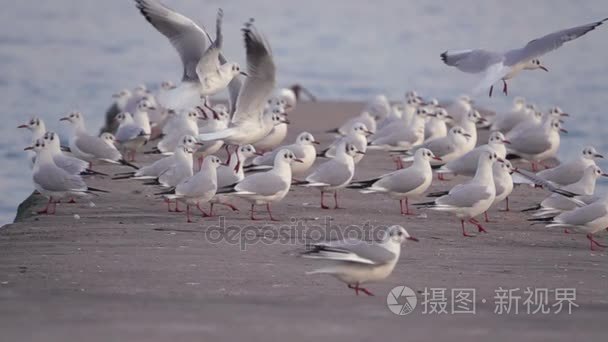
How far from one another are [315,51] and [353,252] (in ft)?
76.0

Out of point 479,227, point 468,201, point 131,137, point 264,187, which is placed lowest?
point 479,227

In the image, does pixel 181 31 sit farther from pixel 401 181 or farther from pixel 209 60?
pixel 401 181

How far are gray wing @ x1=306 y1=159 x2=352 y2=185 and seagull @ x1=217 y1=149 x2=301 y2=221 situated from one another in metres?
0.47

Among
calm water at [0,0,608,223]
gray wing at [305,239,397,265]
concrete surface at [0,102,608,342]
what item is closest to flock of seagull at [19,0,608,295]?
concrete surface at [0,102,608,342]

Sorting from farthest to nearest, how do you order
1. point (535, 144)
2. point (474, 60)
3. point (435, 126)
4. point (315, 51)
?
point (315, 51) → point (435, 126) → point (535, 144) → point (474, 60)

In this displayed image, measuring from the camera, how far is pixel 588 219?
31.4 feet

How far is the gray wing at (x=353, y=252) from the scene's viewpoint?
22.9ft

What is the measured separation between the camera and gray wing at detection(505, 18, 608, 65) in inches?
401

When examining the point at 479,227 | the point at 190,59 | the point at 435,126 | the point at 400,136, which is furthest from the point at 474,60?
the point at 435,126

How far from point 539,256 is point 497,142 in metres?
3.34

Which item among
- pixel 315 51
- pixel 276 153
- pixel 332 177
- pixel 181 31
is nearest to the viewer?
pixel 332 177

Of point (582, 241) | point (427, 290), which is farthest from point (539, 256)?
point (427, 290)

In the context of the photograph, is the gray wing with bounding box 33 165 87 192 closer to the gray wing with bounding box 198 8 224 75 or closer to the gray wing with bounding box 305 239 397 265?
the gray wing with bounding box 198 8 224 75

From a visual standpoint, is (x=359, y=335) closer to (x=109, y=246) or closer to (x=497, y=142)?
(x=109, y=246)
